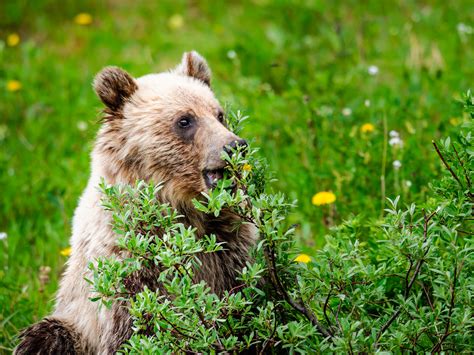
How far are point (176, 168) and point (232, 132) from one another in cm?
36

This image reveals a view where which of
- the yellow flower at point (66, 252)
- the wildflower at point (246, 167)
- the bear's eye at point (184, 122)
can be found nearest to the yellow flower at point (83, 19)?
the yellow flower at point (66, 252)

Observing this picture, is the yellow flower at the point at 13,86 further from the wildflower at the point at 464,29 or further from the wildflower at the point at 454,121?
the wildflower at the point at 464,29

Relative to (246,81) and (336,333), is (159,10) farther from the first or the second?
(336,333)

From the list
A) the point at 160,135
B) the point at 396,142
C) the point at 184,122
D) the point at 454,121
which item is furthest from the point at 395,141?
the point at 160,135

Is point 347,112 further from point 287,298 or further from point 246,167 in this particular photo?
point 287,298

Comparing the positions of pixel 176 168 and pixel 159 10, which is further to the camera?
pixel 159 10

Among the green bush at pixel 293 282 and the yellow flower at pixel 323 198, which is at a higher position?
the green bush at pixel 293 282

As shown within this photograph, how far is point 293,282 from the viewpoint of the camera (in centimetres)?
328

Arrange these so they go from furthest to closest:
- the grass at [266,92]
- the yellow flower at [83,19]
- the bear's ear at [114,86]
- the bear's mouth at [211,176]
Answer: the yellow flower at [83,19] < the grass at [266,92] < the bear's ear at [114,86] < the bear's mouth at [211,176]

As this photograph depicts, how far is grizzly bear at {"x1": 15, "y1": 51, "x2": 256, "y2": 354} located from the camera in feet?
12.5

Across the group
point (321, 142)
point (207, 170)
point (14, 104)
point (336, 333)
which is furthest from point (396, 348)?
point (14, 104)

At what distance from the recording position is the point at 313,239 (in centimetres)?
494

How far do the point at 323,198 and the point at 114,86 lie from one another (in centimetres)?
153

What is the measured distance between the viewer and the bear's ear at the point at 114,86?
4062 millimetres
